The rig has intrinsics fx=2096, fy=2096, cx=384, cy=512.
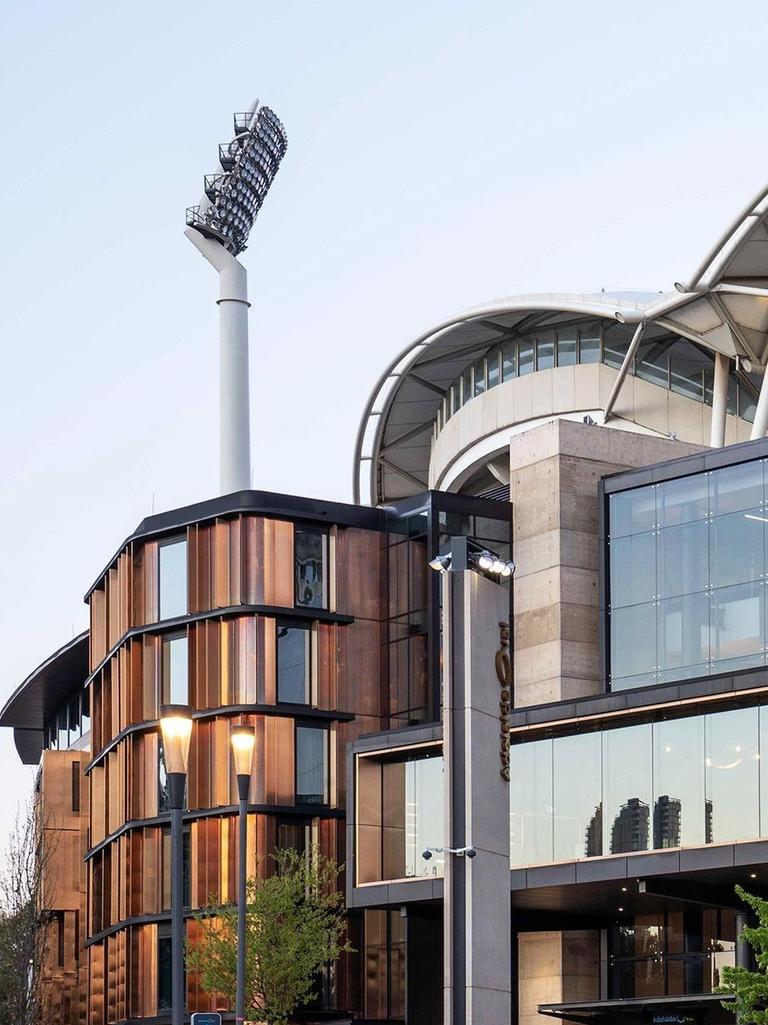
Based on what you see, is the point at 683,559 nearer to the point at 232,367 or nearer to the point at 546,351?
the point at 546,351

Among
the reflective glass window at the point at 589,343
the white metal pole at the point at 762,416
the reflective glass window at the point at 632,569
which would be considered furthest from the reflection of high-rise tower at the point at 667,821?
the reflective glass window at the point at 589,343

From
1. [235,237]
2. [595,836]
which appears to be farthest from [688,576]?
[235,237]

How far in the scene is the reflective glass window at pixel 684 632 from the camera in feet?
171

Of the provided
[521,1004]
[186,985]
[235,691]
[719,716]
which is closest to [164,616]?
[235,691]

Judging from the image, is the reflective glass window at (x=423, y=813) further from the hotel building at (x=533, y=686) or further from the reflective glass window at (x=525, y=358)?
the reflective glass window at (x=525, y=358)

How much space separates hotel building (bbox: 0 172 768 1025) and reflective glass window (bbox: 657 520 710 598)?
8 cm

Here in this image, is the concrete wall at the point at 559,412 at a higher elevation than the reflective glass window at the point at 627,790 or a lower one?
higher

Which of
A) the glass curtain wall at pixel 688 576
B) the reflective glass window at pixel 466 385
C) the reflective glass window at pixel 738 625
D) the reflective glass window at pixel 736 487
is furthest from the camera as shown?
the reflective glass window at pixel 466 385

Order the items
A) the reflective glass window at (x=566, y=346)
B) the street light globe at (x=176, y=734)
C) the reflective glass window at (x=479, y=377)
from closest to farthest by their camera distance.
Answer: the street light globe at (x=176, y=734) → the reflective glass window at (x=566, y=346) → the reflective glass window at (x=479, y=377)

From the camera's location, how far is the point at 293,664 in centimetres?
5850

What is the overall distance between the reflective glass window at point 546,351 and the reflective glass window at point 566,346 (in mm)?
306

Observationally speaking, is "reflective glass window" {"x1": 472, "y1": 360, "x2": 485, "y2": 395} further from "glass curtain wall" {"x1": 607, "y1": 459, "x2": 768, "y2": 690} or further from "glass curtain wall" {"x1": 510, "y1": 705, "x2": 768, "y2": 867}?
"glass curtain wall" {"x1": 510, "y1": 705, "x2": 768, "y2": 867}

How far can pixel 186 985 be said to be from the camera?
57062 millimetres

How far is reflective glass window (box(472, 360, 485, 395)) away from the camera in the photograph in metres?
75.8
